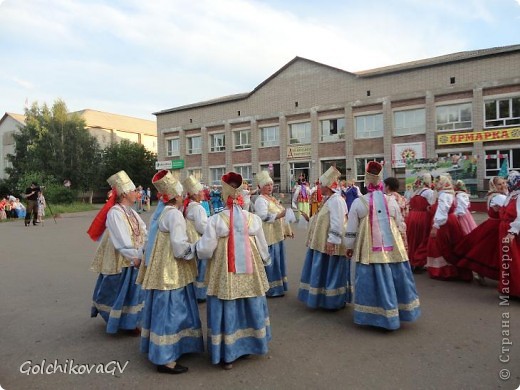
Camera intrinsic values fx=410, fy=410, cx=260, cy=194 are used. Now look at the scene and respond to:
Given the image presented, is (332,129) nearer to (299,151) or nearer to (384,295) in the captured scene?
(299,151)

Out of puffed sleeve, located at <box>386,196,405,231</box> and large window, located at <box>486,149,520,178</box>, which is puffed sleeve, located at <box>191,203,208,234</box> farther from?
large window, located at <box>486,149,520,178</box>

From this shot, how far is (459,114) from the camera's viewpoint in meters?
25.3

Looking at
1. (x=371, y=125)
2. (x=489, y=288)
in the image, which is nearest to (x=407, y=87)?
(x=371, y=125)

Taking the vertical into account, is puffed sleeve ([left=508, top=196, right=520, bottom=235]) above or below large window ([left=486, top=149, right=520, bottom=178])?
below


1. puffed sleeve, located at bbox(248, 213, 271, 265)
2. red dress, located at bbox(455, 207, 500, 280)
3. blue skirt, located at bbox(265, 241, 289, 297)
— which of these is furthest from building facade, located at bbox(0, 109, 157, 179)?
puffed sleeve, located at bbox(248, 213, 271, 265)

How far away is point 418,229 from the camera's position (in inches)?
309

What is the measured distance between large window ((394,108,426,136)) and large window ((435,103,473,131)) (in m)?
0.92

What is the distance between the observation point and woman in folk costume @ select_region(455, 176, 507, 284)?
20.5 ft

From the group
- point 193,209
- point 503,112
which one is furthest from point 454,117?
point 193,209

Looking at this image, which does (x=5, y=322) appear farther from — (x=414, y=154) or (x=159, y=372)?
(x=414, y=154)

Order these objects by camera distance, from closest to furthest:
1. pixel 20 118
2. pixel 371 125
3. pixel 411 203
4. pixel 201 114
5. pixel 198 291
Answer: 1. pixel 198 291
2. pixel 411 203
3. pixel 371 125
4. pixel 201 114
5. pixel 20 118

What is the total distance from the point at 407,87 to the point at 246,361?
2627cm

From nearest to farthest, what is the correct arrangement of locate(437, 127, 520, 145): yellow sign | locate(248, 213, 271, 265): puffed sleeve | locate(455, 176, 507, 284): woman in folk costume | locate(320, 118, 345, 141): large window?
locate(248, 213, 271, 265): puffed sleeve, locate(455, 176, 507, 284): woman in folk costume, locate(437, 127, 520, 145): yellow sign, locate(320, 118, 345, 141): large window

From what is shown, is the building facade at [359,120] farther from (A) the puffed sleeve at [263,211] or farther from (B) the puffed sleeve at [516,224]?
(A) the puffed sleeve at [263,211]
